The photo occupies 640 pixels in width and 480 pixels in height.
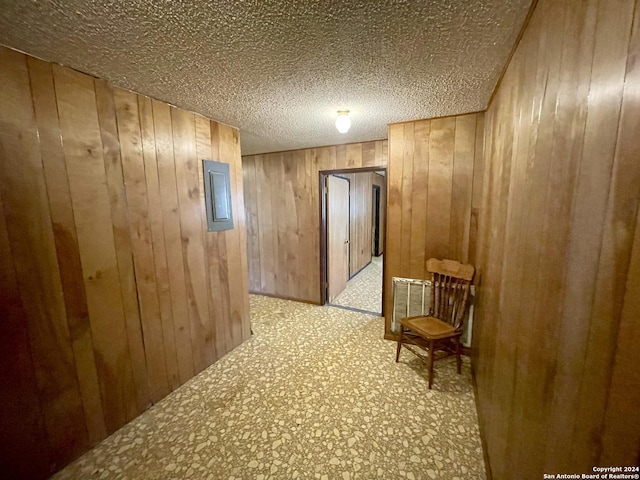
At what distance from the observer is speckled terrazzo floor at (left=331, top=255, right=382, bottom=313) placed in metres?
3.63

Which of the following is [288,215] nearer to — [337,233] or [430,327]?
[337,233]

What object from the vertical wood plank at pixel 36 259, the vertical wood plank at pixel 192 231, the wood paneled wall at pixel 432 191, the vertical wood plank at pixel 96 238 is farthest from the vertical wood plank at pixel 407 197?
the vertical wood plank at pixel 36 259

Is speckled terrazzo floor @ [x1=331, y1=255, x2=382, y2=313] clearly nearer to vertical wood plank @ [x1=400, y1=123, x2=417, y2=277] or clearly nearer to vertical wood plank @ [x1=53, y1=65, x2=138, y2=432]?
vertical wood plank @ [x1=400, y1=123, x2=417, y2=277]

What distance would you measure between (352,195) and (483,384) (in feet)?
12.0

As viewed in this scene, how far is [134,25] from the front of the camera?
104 centimetres

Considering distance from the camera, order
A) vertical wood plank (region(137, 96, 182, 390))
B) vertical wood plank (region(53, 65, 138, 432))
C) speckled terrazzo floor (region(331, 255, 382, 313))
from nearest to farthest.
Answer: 1. vertical wood plank (region(53, 65, 138, 432))
2. vertical wood plank (region(137, 96, 182, 390))
3. speckled terrazzo floor (region(331, 255, 382, 313))

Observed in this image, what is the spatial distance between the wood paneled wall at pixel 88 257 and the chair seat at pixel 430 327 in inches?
75.7

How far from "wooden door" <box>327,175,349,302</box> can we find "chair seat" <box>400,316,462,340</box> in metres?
1.64

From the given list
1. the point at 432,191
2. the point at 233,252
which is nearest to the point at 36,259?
the point at 233,252

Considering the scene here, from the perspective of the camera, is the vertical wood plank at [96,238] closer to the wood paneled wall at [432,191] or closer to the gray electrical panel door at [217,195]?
the gray electrical panel door at [217,195]

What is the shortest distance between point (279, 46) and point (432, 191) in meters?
1.83

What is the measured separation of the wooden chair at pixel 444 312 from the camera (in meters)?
2.02

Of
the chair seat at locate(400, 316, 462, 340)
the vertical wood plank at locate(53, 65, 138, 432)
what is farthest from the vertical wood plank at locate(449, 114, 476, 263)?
the vertical wood plank at locate(53, 65, 138, 432)

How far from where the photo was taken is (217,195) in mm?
2305
